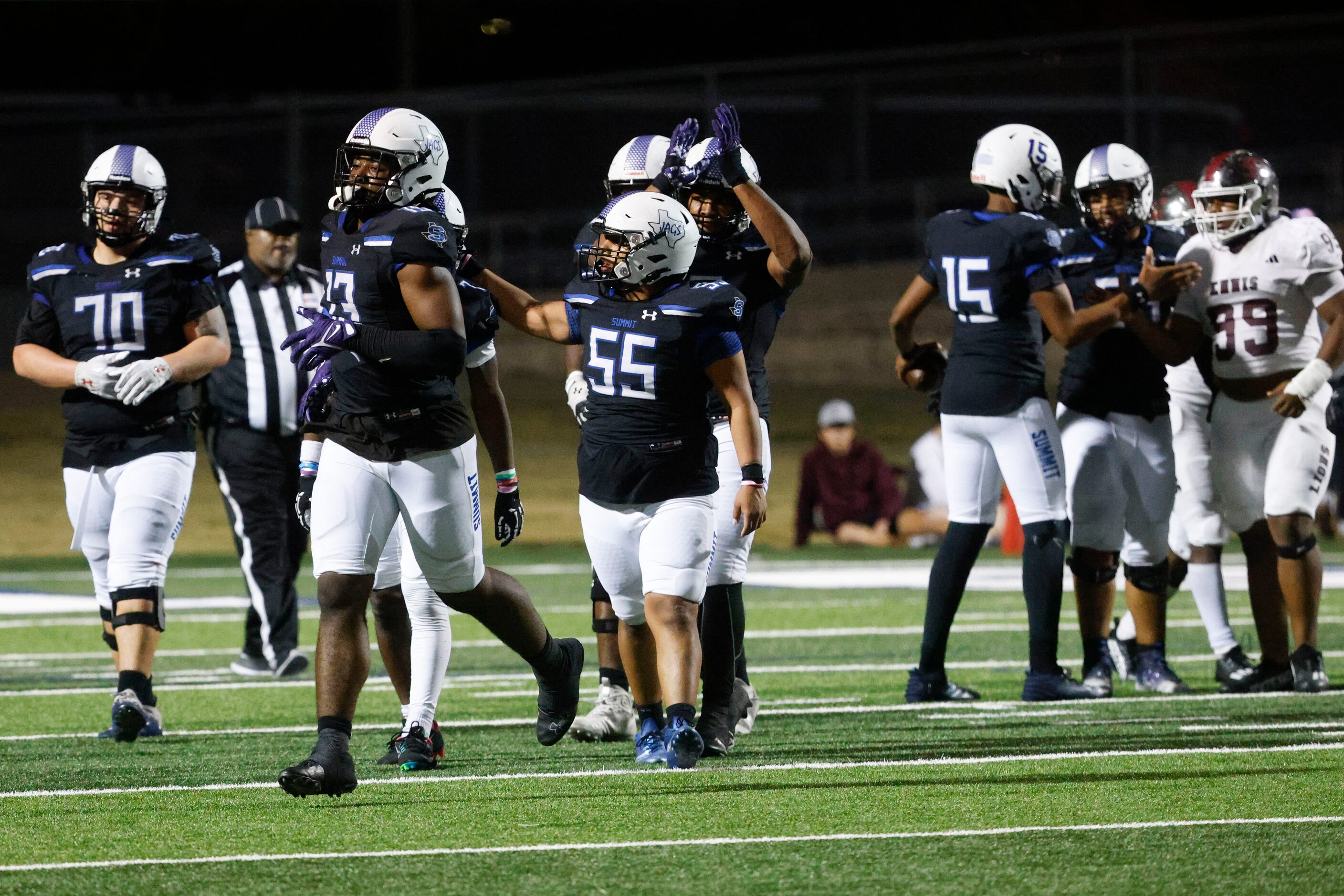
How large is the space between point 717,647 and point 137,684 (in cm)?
191

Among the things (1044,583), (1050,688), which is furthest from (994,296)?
(1050,688)

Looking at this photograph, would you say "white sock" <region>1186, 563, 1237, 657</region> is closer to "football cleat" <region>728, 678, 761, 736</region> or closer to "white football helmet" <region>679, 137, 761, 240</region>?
"football cleat" <region>728, 678, 761, 736</region>

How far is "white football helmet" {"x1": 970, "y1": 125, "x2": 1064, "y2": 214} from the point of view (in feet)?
21.5

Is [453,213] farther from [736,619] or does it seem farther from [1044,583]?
[1044,583]

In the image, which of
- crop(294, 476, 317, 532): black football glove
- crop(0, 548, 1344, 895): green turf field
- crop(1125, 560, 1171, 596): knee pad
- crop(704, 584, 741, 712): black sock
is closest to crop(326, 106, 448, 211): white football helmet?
crop(294, 476, 317, 532): black football glove

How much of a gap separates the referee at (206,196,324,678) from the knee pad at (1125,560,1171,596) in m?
3.40

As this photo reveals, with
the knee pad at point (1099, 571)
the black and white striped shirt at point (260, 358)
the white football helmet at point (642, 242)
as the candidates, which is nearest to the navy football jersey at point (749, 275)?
the white football helmet at point (642, 242)

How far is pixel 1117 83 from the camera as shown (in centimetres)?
1728

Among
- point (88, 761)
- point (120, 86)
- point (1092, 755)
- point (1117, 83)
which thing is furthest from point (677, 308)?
point (120, 86)

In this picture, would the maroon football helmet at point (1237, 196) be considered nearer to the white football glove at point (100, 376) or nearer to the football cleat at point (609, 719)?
the football cleat at point (609, 719)

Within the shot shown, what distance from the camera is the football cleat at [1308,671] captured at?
670 cm

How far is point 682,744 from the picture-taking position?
Answer: 5043 mm

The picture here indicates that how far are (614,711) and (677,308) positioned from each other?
1462 millimetres

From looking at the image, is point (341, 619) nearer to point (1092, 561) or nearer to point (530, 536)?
point (1092, 561)
